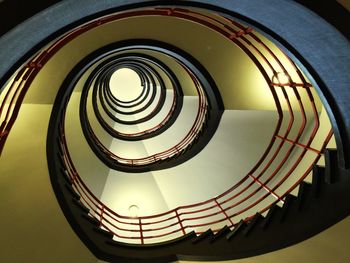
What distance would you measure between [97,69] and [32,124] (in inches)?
132

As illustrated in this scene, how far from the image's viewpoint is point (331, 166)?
2799 millimetres

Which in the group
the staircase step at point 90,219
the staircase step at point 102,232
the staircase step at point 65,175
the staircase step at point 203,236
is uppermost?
the staircase step at point 65,175

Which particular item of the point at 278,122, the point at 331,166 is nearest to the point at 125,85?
the point at 278,122

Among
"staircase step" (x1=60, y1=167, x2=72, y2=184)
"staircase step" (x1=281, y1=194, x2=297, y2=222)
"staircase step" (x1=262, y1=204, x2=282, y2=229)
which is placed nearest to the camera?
"staircase step" (x1=281, y1=194, x2=297, y2=222)

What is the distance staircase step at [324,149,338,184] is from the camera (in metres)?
2.76

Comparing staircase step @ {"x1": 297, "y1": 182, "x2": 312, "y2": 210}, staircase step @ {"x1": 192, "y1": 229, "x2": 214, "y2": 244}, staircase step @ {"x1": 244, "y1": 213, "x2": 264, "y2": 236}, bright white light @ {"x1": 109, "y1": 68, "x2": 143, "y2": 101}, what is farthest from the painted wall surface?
bright white light @ {"x1": 109, "y1": 68, "x2": 143, "y2": 101}

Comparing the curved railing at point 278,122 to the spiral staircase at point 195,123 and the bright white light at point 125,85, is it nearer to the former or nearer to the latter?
the spiral staircase at point 195,123

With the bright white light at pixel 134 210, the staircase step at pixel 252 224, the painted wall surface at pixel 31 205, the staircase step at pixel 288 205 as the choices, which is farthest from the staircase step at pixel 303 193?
the bright white light at pixel 134 210

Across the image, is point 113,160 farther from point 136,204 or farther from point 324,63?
point 324,63

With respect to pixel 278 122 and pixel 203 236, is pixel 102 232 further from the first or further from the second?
pixel 278 122

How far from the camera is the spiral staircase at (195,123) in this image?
2.39m

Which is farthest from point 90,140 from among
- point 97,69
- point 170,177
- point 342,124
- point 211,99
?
point 342,124

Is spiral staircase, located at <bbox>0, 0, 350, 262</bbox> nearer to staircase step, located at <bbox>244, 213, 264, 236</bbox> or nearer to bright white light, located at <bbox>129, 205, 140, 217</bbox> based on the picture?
staircase step, located at <bbox>244, 213, 264, 236</bbox>

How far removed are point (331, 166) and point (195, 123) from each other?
5.36m
